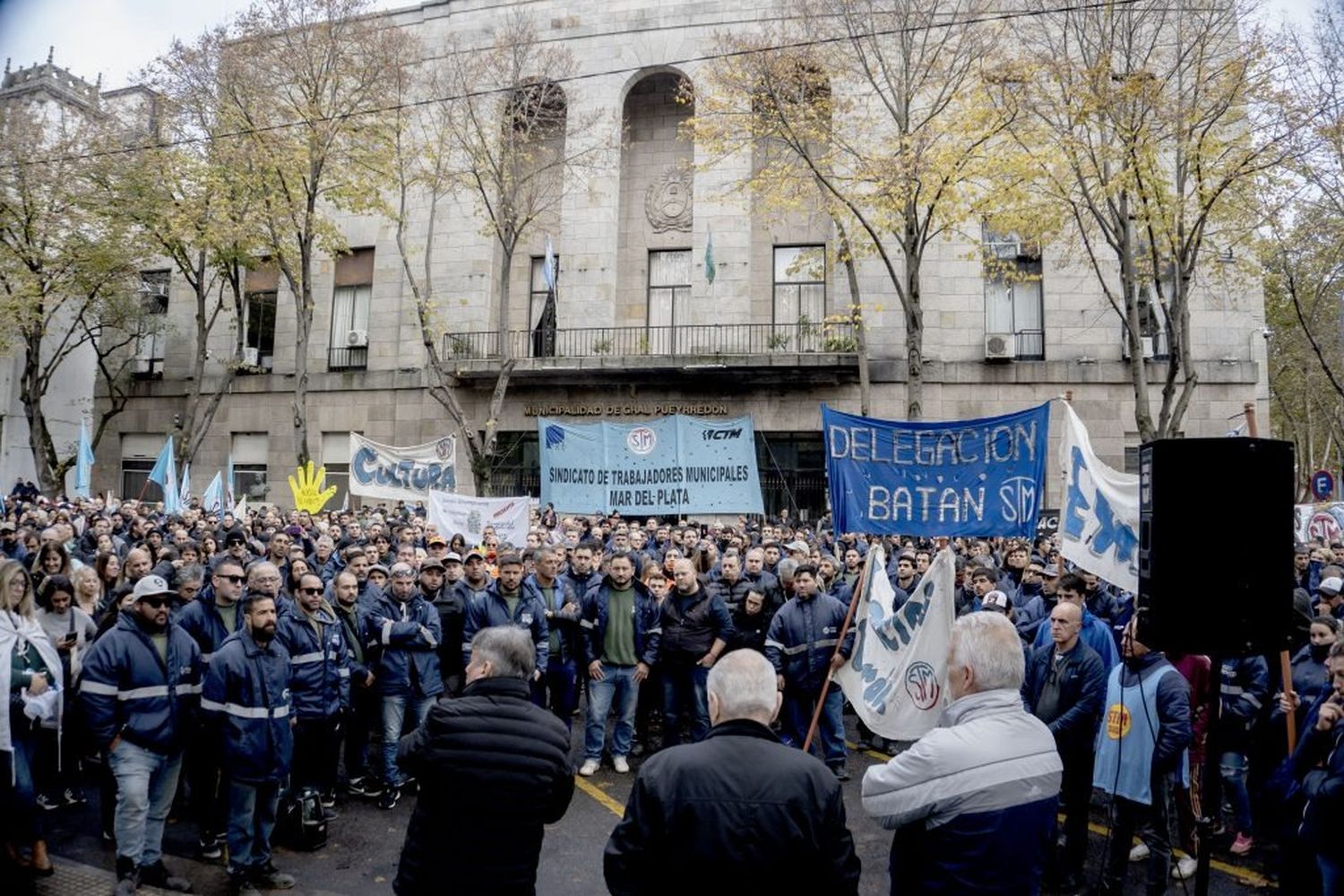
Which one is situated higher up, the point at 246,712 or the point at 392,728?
the point at 246,712

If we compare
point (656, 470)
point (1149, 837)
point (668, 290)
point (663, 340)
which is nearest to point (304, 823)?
point (1149, 837)

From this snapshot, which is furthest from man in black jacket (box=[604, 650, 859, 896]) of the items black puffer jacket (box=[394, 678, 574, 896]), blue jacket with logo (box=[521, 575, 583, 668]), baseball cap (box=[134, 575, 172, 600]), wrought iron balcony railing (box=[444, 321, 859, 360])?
wrought iron balcony railing (box=[444, 321, 859, 360])

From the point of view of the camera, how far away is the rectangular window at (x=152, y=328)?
28141mm

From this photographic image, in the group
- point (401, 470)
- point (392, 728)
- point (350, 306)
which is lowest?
point (392, 728)

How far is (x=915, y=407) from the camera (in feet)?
59.7

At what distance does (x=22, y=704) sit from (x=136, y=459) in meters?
26.6

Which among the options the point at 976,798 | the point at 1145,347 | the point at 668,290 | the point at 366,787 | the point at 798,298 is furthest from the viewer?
the point at 668,290

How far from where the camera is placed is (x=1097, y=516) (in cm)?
707

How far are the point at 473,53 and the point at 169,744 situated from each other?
2063 cm

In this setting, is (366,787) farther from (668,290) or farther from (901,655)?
(668,290)

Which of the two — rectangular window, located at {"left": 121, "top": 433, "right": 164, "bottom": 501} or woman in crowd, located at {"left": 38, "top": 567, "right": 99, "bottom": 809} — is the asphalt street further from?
rectangular window, located at {"left": 121, "top": 433, "right": 164, "bottom": 501}

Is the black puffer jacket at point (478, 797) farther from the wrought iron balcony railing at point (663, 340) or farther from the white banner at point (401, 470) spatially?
the wrought iron balcony railing at point (663, 340)

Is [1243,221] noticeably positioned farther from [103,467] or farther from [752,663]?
[103,467]

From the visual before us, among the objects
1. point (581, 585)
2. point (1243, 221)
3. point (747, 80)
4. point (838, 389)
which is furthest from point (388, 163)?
point (1243, 221)
